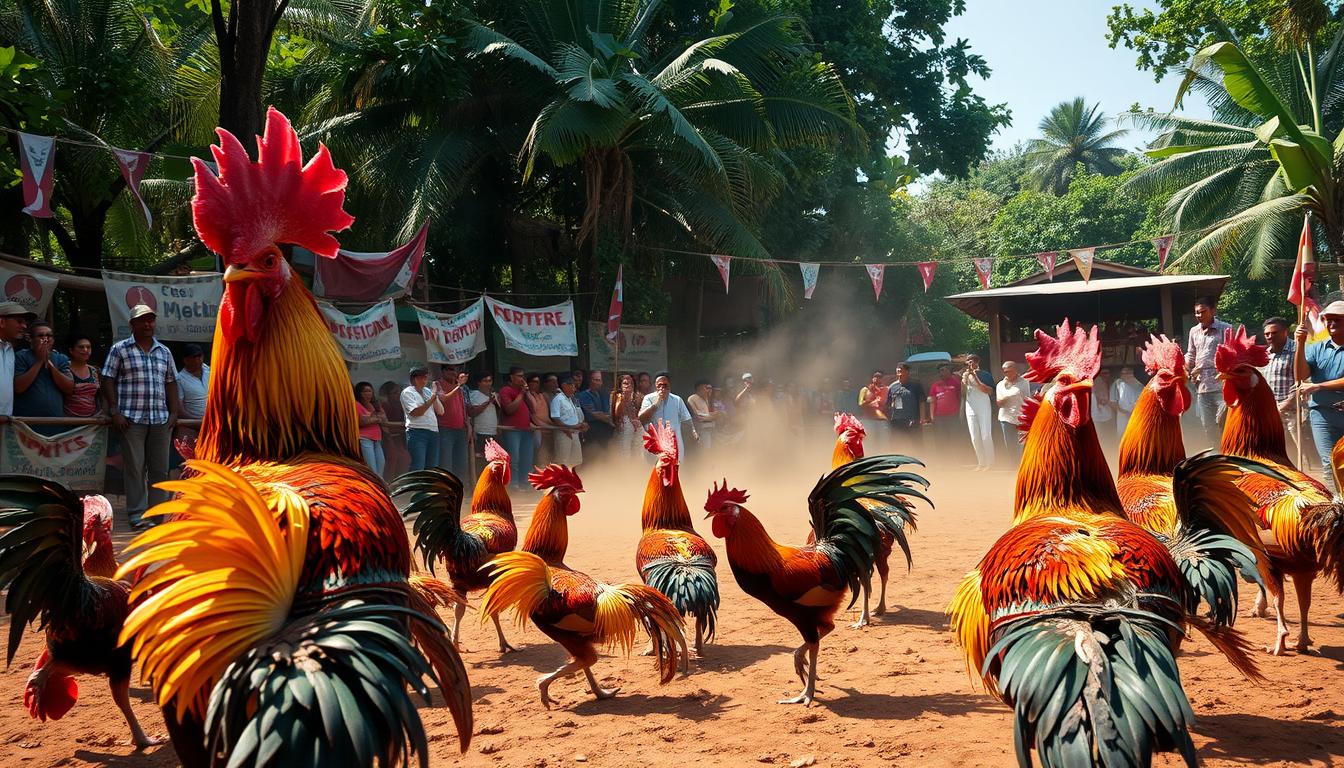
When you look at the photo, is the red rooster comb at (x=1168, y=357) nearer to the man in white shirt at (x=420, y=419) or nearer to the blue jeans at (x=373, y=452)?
the blue jeans at (x=373, y=452)

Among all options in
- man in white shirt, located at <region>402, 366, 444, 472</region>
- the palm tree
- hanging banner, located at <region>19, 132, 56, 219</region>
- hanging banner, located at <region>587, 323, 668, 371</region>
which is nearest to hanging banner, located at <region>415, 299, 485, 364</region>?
man in white shirt, located at <region>402, 366, 444, 472</region>

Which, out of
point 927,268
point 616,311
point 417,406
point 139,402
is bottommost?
point 417,406

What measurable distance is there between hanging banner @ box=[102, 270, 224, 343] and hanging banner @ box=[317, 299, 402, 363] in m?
1.69

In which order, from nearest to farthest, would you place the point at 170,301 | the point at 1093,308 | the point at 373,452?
the point at 170,301 < the point at 373,452 < the point at 1093,308

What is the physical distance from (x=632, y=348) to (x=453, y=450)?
601 cm

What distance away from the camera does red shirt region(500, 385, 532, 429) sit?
14.8 meters

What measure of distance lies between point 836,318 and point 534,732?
78.1ft

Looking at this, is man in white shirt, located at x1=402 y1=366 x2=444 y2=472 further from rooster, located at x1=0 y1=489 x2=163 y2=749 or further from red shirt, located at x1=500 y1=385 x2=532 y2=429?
rooster, located at x1=0 y1=489 x2=163 y2=749

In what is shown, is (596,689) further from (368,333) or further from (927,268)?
(927,268)

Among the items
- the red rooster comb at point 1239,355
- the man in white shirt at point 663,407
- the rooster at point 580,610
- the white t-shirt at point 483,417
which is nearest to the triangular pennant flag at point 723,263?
the man in white shirt at point 663,407

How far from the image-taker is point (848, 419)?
24.8ft

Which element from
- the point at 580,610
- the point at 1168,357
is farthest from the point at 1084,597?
the point at 1168,357

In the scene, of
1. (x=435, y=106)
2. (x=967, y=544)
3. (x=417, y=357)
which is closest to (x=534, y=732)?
(x=967, y=544)

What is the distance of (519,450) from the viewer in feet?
48.7
